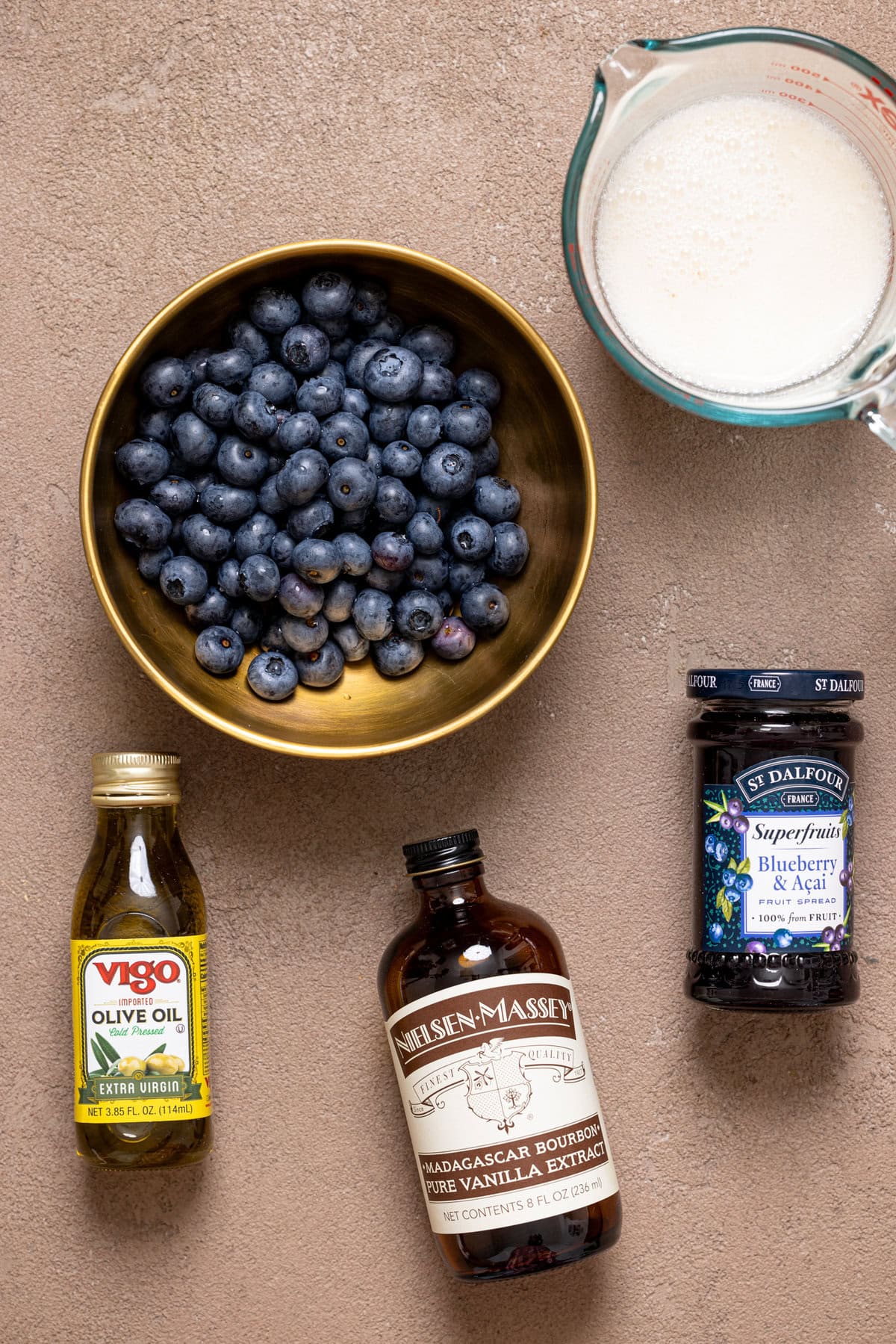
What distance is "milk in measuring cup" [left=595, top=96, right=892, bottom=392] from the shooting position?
35.7 inches

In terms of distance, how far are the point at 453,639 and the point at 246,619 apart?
167 millimetres

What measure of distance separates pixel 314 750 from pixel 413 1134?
311 millimetres

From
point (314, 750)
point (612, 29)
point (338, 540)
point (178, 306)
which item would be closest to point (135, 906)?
point (314, 750)

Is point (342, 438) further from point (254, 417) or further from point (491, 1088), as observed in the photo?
point (491, 1088)

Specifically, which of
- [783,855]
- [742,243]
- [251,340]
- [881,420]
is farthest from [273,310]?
[783,855]

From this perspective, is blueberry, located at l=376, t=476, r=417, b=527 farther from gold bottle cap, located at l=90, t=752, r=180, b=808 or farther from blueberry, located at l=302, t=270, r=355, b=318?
gold bottle cap, located at l=90, t=752, r=180, b=808

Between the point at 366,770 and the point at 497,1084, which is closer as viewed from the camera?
the point at 497,1084

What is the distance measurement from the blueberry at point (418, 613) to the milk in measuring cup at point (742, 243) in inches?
10.1

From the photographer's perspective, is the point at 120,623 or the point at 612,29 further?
the point at 612,29

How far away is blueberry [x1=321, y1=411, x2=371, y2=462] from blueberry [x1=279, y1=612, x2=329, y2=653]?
13cm

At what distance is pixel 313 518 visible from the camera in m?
0.90

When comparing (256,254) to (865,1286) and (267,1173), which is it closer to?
(267,1173)

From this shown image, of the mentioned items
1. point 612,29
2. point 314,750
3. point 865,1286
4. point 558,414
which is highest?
point 612,29

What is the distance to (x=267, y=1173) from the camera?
1.02m
